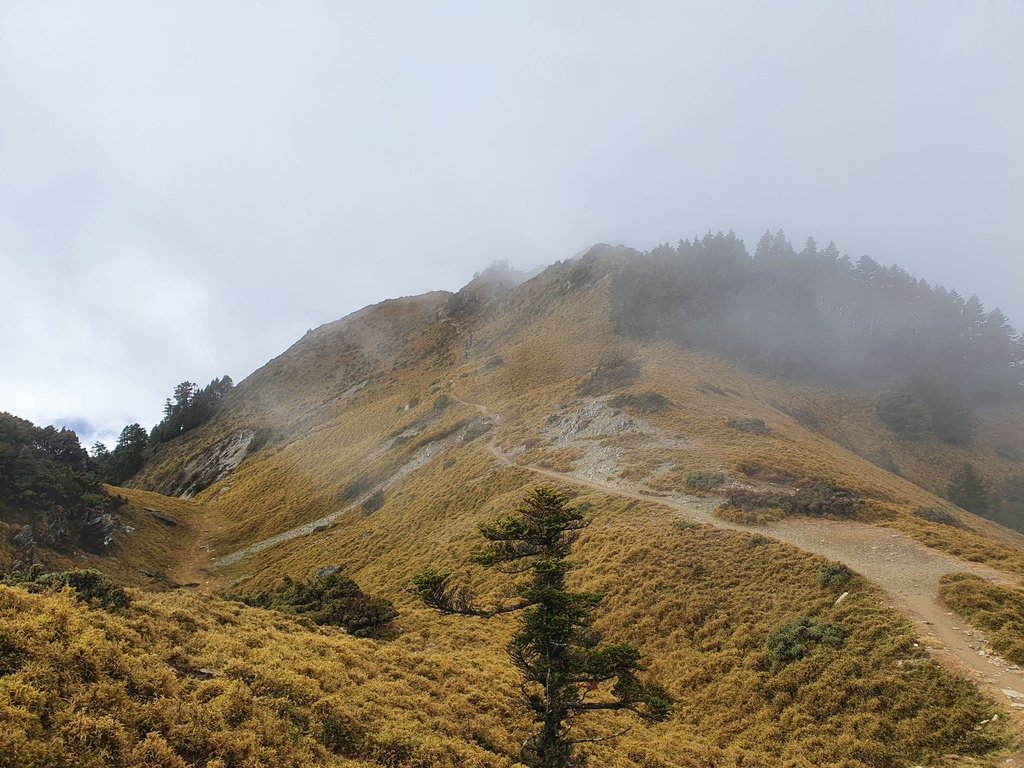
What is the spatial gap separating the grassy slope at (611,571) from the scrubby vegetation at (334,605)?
143 centimetres

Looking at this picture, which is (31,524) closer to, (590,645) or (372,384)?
(590,645)

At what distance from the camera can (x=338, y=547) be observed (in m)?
37.8

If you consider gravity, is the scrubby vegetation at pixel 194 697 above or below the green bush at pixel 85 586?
below

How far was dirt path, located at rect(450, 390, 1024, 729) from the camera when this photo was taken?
492 inches

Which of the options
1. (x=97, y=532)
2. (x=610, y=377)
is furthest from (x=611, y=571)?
(x=97, y=532)

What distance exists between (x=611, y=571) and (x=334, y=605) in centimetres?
1266

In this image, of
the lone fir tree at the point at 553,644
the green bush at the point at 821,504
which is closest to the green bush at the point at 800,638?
the lone fir tree at the point at 553,644

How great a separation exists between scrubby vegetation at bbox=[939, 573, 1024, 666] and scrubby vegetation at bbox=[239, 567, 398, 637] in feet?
66.9

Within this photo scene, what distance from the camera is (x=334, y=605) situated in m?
19.8

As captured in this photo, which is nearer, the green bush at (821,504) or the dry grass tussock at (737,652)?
the dry grass tussock at (737,652)

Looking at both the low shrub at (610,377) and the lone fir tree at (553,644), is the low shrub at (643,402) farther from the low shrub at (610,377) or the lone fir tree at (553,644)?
the lone fir tree at (553,644)

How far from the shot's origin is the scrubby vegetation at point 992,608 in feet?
43.4

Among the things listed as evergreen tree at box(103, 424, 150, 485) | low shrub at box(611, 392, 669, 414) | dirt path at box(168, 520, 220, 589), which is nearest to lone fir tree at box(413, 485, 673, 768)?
dirt path at box(168, 520, 220, 589)

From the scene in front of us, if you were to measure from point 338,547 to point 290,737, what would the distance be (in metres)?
31.5
